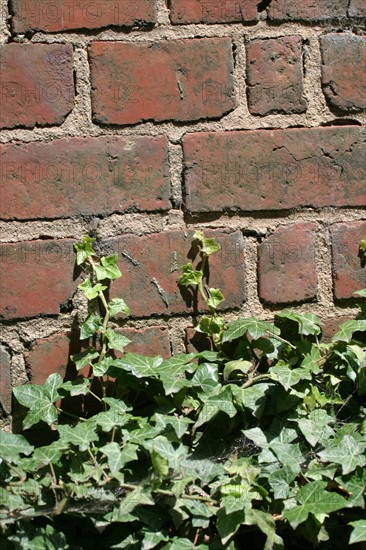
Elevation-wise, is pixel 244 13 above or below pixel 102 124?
above

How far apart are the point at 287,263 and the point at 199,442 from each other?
0.31 meters

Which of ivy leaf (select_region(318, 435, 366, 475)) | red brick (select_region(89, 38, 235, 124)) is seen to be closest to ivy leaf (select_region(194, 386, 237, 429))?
ivy leaf (select_region(318, 435, 366, 475))

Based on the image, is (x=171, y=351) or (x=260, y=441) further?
(x=171, y=351)

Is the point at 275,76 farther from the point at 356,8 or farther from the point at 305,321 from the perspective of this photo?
the point at 305,321

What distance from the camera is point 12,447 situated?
3.47 ft

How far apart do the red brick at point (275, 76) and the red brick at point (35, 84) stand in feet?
0.90

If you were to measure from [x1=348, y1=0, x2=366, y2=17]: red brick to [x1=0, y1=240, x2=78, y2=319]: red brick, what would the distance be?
560 millimetres

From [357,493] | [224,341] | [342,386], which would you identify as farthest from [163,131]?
[357,493]

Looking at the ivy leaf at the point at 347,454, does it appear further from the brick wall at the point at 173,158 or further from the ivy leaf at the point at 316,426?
the brick wall at the point at 173,158

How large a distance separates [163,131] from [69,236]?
21 centimetres

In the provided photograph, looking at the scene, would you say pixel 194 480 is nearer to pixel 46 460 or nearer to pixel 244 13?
pixel 46 460

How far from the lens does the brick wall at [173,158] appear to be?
1.18 metres

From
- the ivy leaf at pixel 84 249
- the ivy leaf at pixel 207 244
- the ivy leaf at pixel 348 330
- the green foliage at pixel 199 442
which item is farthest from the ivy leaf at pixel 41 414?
the ivy leaf at pixel 348 330

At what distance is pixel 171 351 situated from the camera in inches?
47.9
